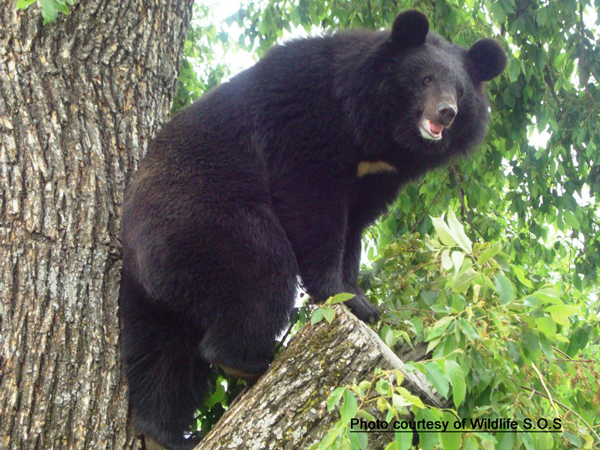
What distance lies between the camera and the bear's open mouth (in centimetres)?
341

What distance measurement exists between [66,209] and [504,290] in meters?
1.94

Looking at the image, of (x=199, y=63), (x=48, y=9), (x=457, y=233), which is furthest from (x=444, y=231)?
(x=199, y=63)

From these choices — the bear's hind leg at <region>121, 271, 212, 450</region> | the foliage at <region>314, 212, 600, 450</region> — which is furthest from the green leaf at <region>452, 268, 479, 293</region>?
the bear's hind leg at <region>121, 271, 212, 450</region>

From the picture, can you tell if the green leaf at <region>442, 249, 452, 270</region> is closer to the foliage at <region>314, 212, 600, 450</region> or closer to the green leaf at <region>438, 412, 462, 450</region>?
the foliage at <region>314, 212, 600, 450</region>

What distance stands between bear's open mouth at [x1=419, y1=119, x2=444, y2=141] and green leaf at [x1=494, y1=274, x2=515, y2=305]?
4.69ft

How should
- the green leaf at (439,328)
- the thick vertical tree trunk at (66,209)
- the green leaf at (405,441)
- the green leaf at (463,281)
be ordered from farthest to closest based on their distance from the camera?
the thick vertical tree trunk at (66,209)
the green leaf at (463,281)
the green leaf at (439,328)
the green leaf at (405,441)

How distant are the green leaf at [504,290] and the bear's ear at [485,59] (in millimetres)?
1947

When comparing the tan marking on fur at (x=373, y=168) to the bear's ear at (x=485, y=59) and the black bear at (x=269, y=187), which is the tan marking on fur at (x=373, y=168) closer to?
the black bear at (x=269, y=187)

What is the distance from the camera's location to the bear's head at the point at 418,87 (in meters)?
3.44

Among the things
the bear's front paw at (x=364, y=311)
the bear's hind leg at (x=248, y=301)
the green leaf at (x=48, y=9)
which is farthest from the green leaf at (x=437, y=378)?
the green leaf at (x=48, y=9)

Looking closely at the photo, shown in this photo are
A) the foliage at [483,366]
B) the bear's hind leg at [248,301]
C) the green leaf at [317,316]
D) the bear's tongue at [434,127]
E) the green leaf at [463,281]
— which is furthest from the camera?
the bear's tongue at [434,127]

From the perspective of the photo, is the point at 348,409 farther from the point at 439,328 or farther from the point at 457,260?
the point at 457,260

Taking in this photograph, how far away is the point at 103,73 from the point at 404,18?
5.33 feet

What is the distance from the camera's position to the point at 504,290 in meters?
2.11
